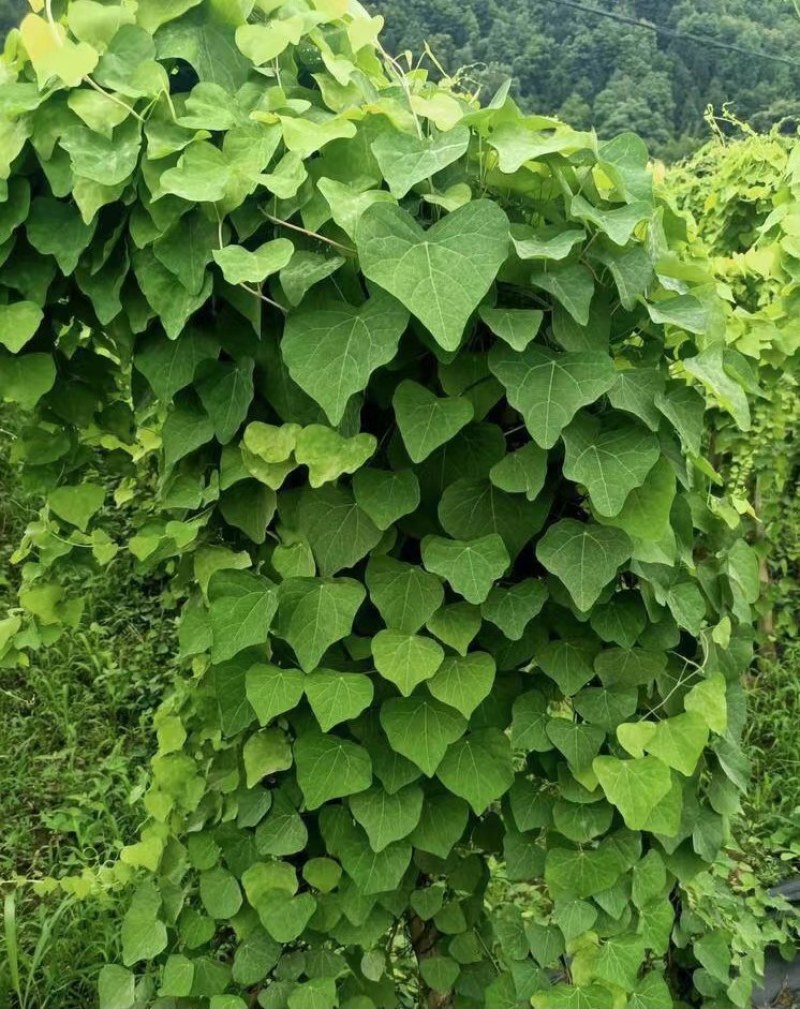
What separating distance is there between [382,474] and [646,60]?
13.9m

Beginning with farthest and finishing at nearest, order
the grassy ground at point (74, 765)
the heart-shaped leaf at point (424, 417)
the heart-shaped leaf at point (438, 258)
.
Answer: the grassy ground at point (74, 765)
the heart-shaped leaf at point (424, 417)
the heart-shaped leaf at point (438, 258)

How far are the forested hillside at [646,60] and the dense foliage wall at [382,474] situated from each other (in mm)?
11232

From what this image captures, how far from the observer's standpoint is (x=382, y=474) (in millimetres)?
1227

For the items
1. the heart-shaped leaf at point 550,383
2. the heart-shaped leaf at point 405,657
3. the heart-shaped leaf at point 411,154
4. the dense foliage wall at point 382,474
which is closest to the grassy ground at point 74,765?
the dense foliage wall at point 382,474

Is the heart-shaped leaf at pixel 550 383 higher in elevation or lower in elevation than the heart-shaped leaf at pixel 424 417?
higher

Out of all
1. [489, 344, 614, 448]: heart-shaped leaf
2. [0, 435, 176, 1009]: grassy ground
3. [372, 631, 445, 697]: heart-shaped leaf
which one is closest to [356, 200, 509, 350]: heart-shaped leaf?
[489, 344, 614, 448]: heart-shaped leaf

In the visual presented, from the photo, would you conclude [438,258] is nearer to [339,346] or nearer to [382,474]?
[339,346]

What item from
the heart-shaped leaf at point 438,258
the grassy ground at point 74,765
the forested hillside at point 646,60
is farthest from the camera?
the forested hillside at point 646,60

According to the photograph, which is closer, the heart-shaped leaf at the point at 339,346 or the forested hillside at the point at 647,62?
the heart-shaped leaf at the point at 339,346

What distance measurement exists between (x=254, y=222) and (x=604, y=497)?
524 millimetres

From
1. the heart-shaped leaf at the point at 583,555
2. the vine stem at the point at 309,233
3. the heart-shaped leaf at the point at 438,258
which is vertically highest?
the heart-shaped leaf at the point at 438,258

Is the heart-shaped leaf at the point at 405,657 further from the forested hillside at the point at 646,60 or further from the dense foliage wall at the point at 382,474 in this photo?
the forested hillside at the point at 646,60

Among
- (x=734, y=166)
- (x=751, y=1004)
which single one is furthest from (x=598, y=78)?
(x=751, y=1004)

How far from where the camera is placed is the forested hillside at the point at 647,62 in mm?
11906
